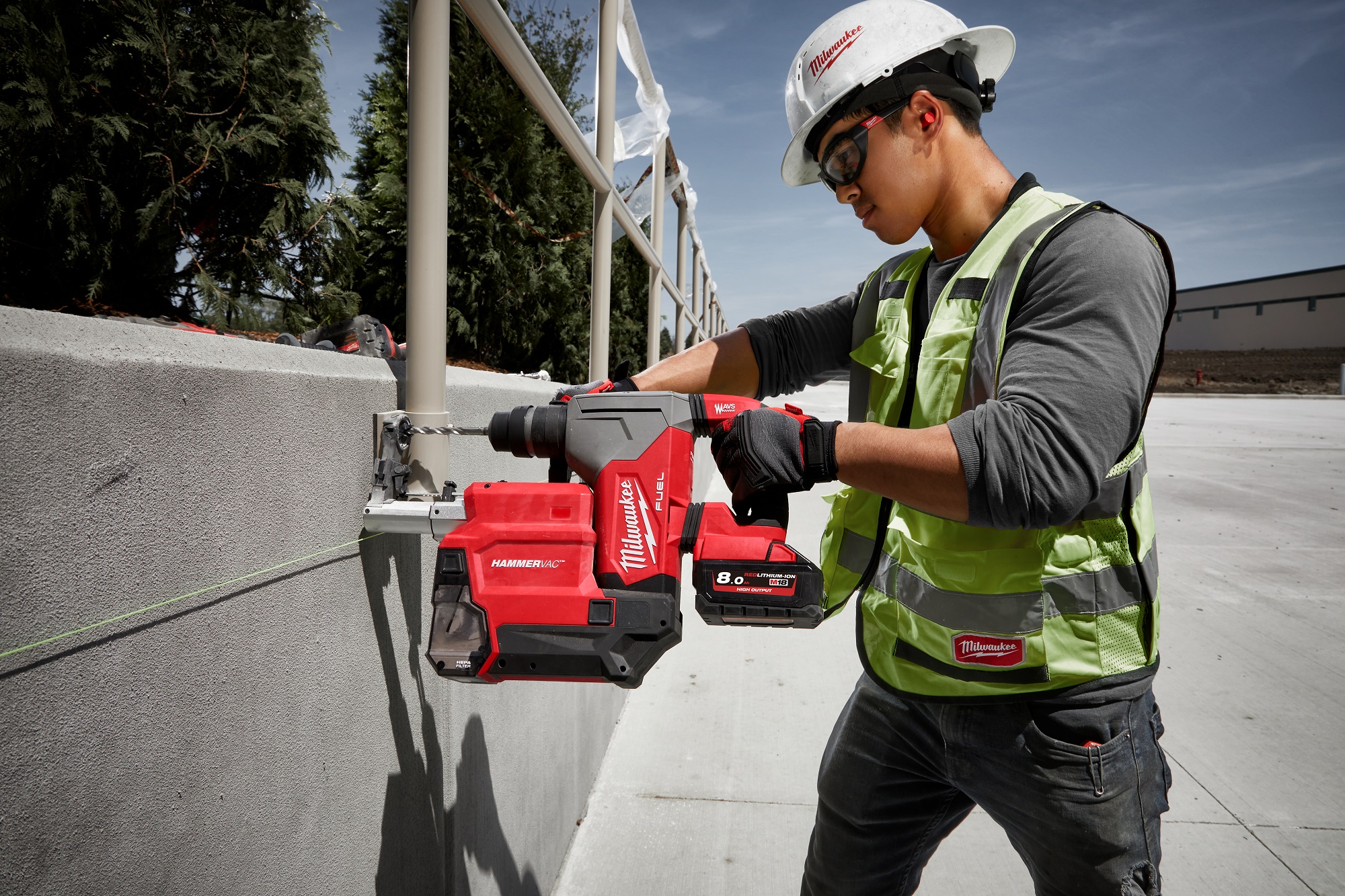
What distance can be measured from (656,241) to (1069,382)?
329 centimetres

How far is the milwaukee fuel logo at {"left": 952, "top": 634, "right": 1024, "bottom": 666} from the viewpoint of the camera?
4.16 ft

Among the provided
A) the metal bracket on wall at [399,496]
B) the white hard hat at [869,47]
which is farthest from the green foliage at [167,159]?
the white hard hat at [869,47]

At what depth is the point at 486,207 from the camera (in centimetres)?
435

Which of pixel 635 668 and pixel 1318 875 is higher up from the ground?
pixel 635 668

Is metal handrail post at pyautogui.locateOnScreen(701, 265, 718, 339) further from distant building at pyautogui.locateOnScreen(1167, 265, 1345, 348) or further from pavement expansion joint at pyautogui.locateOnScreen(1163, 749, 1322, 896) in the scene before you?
distant building at pyautogui.locateOnScreen(1167, 265, 1345, 348)

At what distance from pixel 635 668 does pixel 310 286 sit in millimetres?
2448

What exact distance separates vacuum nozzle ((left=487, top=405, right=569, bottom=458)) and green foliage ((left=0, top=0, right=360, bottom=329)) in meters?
1.55

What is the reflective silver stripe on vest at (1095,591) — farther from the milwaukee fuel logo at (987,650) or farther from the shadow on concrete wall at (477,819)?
the shadow on concrete wall at (477,819)

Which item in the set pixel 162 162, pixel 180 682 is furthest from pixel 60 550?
pixel 162 162

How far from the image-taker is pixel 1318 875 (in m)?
2.45

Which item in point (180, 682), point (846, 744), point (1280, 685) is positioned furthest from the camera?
point (1280, 685)

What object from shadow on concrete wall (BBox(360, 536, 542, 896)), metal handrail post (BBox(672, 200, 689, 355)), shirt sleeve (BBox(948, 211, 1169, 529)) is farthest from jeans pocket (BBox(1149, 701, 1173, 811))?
Result: metal handrail post (BBox(672, 200, 689, 355))

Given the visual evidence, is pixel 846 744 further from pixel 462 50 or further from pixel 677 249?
pixel 677 249

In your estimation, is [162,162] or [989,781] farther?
[162,162]
